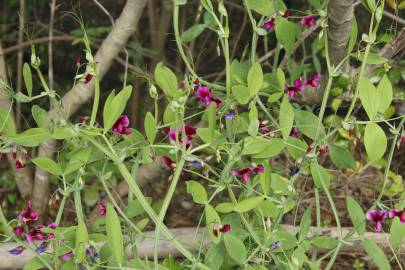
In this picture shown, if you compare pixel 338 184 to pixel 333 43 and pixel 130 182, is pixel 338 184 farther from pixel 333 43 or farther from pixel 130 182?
pixel 130 182

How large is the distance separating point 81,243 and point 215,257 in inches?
11.7

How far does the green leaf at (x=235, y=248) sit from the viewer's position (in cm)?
146

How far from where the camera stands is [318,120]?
1561mm

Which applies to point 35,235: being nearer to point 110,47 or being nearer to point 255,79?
point 255,79

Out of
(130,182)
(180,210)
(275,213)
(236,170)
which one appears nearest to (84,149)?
(130,182)

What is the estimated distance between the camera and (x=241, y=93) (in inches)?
58.3

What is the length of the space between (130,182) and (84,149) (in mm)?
183

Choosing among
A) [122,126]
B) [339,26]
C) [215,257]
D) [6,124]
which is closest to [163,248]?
[215,257]

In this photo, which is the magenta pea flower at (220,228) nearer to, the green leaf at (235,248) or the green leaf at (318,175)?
the green leaf at (235,248)

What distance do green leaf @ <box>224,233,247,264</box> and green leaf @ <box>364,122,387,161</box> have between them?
12.7 inches

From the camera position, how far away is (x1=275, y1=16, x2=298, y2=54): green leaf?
1615 millimetres

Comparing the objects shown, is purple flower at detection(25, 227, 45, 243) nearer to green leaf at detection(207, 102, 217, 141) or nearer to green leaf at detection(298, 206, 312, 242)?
green leaf at detection(207, 102, 217, 141)

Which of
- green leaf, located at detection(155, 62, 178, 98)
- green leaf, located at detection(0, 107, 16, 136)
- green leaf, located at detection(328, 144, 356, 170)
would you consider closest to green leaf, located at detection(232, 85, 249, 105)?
green leaf, located at detection(155, 62, 178, 98)

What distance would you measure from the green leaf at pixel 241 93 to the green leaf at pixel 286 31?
0.22m
